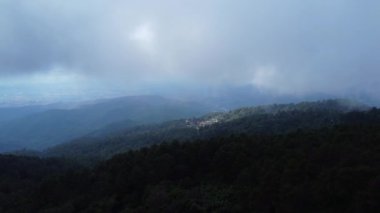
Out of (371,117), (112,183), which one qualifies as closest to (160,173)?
(112,183)

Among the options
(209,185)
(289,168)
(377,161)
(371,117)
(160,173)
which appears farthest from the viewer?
(371,117)

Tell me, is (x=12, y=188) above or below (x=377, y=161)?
below

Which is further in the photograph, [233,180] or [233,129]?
[233,129]

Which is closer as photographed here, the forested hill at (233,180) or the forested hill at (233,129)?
the forested hill at (233,180)

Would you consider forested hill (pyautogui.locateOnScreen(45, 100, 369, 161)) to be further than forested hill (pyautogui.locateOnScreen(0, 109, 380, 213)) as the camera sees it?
Yes

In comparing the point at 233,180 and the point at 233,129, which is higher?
the point at 233,180

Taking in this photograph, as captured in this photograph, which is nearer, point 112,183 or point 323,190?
point 323,190

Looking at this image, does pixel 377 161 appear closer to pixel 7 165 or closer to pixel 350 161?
pixel 350 161

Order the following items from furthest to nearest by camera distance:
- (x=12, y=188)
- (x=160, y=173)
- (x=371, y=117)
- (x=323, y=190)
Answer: (x=371, y=117)
(x=12, y=188)
(x=160, y=173)
(x=323, y=190)
